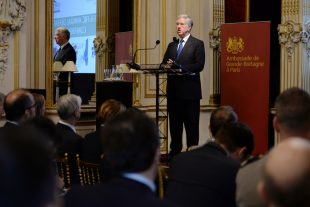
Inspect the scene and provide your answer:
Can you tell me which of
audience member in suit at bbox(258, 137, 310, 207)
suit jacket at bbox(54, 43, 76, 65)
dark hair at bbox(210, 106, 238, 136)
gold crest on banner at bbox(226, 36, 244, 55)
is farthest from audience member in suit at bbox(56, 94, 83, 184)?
gold crest on banner at bbox(226, 36, 244, 55)

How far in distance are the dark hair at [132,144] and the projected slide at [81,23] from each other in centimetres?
901

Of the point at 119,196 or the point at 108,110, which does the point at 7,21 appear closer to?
the point at 108,110

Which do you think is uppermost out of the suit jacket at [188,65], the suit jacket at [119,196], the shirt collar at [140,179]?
the suit jacket at [188,65]

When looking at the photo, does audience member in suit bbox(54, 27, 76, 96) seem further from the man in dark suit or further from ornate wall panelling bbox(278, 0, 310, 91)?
ornate wall panelling bbox(278, 0, 310, 91)

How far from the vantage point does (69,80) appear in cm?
789

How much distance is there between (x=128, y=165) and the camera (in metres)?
1.85

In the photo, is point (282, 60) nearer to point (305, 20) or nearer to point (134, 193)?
point (305, 20)

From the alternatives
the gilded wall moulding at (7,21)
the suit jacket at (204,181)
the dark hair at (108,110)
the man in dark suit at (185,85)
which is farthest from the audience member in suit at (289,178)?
the gilded wall moulding at (7,21)

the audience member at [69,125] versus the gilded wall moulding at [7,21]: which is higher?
the gilded wall moulding at [7,21]

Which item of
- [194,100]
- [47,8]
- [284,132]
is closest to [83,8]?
[47,8]

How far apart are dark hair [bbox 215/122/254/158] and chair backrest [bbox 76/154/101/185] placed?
2.84ft

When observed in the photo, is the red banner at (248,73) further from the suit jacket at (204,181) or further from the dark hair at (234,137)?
the suit jacket at (204,181)

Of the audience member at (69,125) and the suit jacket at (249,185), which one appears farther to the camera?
the audience member at (69,125)

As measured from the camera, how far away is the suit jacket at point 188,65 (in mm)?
6480
